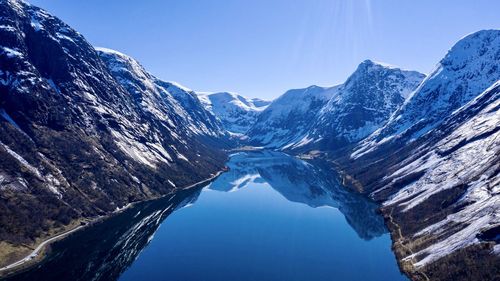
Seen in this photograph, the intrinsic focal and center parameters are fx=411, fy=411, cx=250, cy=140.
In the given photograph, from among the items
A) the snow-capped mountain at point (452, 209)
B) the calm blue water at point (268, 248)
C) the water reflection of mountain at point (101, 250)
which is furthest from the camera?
the calm blue water at point (268, 248)

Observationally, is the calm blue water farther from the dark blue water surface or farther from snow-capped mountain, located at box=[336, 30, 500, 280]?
snow-capped mountain, located at box=[336, 30, 500, 280]

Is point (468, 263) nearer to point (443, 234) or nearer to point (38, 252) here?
point (443, 234)

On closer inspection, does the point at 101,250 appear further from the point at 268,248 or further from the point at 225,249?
the point at 268,248

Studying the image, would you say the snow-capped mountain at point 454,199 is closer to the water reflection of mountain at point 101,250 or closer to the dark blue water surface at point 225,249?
the dark blue water surface at point 225,249

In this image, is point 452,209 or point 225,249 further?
→ point 452,209

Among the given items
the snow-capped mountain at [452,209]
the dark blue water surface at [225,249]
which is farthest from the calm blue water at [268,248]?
the snow-capped mountain at [452,209]

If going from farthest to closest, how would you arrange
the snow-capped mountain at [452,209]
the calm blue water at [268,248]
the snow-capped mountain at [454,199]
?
the calm blue water at [268,248] → the snow-capped mountain at [454,199] → the snow-capped mountain at [452,209]

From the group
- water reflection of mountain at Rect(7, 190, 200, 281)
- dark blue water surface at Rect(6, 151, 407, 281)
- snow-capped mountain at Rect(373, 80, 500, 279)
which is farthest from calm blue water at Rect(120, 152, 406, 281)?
snow-capped mountain at Rect(373, 80, 500, 279)

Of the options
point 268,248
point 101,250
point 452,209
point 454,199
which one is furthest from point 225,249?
point 454,199
